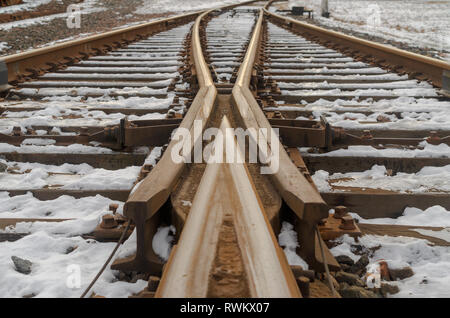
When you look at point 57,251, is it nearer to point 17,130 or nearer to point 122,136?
point 122,136

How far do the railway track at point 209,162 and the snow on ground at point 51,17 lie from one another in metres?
11.2

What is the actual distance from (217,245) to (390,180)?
59.3 inches

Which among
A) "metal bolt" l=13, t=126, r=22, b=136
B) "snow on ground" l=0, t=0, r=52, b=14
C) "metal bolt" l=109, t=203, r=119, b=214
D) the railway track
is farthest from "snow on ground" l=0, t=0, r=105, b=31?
"metal bolt" l=109, t=203, r=119, b=214

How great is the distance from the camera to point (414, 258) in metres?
1.81

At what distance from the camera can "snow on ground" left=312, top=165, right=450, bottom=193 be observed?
2.40 metres

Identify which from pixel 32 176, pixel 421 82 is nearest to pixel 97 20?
pixel 421 82

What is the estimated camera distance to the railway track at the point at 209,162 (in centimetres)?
142

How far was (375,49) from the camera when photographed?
6.30m

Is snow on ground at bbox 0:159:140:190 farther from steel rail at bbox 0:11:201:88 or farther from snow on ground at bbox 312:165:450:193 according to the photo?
steel rail at bbox 0:11:201:88

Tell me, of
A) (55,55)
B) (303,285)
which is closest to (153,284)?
(303,285)

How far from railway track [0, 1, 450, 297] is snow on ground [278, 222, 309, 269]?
0.5 inches
